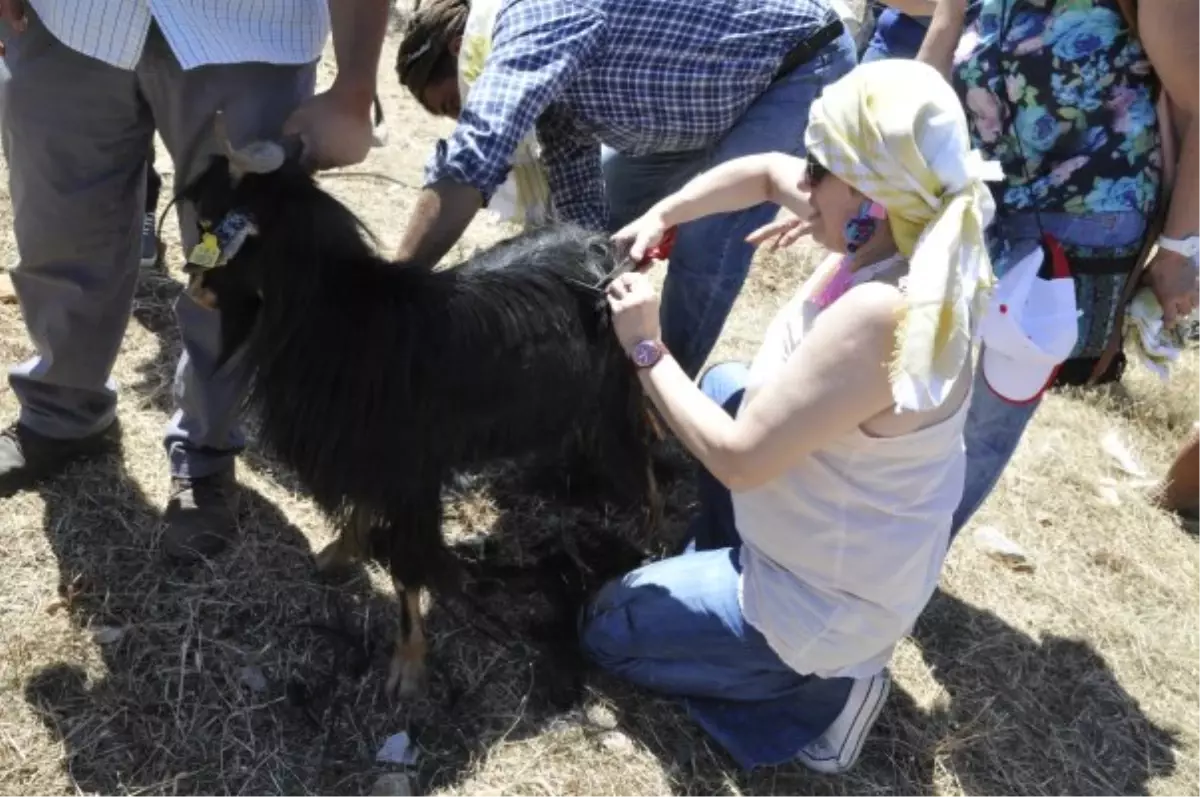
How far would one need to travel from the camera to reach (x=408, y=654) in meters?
2.98

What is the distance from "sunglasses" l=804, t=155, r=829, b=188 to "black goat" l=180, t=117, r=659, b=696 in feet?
2.49

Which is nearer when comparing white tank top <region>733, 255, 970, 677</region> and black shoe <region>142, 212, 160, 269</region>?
white tank top <region>733, 255, 970, 677</region>

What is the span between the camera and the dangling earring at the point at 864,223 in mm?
2375

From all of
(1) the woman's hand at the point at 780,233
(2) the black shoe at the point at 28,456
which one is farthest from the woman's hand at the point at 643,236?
(2) the black shoe at the point at 28,456

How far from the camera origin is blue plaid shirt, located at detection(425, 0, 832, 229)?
8.92 ft

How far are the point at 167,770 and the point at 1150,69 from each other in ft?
9.52

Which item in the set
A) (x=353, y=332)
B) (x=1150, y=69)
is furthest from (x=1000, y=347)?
(x=353, y=332)

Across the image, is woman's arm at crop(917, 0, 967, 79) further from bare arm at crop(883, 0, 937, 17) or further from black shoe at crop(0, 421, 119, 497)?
black shoe at crop(0, 421, 119, 497)

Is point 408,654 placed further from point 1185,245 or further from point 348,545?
point 1185,245

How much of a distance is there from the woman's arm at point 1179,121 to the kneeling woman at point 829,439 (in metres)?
0.62

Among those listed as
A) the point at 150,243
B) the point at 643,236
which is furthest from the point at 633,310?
the point at 150,243

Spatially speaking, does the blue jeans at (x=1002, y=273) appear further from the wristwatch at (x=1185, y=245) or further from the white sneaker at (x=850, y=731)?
the white sneaker at (x=850, y=731)

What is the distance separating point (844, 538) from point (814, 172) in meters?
0.86

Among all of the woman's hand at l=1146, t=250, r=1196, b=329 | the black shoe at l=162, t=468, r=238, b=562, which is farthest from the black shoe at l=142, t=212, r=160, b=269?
the woman's hand at l=1146, t=250, r=1196, b=329
